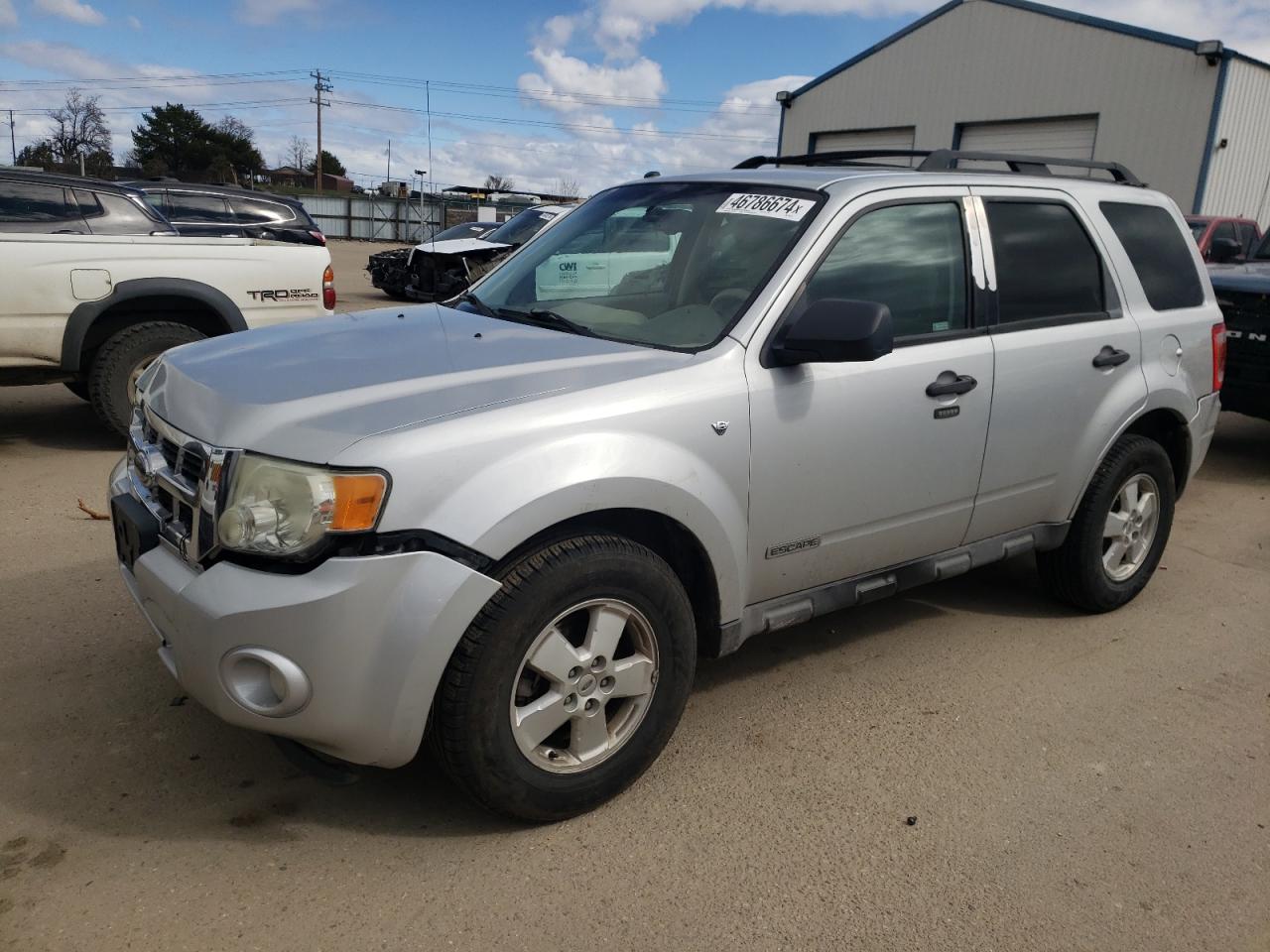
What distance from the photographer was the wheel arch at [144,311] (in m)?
6.09

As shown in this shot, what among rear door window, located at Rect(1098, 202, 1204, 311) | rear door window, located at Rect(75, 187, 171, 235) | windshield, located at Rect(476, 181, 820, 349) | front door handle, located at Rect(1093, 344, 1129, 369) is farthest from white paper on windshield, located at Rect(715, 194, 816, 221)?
rear door window, located at Rect(75, 187, 171, 235)

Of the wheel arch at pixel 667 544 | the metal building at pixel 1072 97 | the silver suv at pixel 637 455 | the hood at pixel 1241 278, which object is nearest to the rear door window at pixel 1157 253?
the silver suv at pixel 637 455

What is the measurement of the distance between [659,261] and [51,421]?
579 centimetres

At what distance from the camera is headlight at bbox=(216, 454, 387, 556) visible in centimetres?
228

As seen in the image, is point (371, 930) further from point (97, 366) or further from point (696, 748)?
point (97, 366)

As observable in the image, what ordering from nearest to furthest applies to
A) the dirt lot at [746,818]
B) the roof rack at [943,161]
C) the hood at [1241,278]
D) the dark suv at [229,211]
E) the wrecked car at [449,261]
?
the dirt lot at [746,818] → the roof rack at [943,161] → the hood at [1241,278] → the dark suv at [229,211] → the wrecked car at [449,261]

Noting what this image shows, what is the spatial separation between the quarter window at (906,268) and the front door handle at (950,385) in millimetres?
177

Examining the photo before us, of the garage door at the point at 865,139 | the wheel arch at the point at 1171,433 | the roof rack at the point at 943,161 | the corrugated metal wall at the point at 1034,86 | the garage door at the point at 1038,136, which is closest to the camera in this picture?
the roof rack at the point at 943,161

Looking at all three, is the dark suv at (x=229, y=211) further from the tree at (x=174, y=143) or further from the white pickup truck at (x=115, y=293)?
the tree at (x=174, y=143)

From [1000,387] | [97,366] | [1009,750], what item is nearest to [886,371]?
[1000,387]

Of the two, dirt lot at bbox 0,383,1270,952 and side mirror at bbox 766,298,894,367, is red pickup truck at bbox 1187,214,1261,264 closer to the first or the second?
dirt lot at bbox 0,383,1270,952

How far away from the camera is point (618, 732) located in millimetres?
2799

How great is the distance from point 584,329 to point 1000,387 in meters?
1.53

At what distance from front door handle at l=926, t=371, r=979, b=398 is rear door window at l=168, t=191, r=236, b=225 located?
1237 cm
